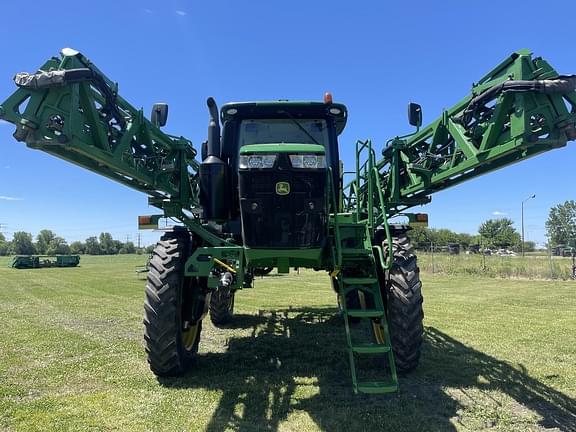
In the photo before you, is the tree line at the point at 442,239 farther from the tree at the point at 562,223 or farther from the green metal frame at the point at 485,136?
the green metal frame at the point at 485,136

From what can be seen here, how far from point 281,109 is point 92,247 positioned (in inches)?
5032

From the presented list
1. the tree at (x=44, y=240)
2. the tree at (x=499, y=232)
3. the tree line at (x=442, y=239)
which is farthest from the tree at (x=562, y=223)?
the tree at (x=44, y=240)

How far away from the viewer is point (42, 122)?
11.8 feet

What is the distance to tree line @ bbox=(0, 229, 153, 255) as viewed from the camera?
386 ft

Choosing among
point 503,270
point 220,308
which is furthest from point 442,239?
point 220,308

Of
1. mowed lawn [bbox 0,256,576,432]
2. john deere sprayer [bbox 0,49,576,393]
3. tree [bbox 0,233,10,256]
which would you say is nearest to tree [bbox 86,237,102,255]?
tree [bbox 0,233,10,256]

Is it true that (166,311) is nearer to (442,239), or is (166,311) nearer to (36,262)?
(36,262)

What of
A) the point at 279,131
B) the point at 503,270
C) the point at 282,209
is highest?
the point at 279,131

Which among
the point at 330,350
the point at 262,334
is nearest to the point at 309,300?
the point at 262,334

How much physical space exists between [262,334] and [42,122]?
17.8 feet

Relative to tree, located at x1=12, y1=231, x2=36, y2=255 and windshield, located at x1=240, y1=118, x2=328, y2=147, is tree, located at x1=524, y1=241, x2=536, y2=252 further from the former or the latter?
tree, located at x1=12, y1=231, x2=36, y2=255

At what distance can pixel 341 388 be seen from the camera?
16.1 ft

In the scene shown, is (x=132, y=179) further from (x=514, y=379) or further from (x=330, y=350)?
(x=514, y=379)

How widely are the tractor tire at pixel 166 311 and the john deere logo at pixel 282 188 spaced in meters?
1.63
